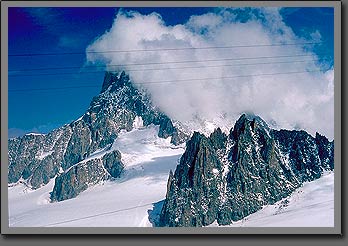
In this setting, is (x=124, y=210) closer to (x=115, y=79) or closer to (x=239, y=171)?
(x=115, y=79)

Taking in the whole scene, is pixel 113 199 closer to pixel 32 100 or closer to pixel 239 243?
pixel 32 100

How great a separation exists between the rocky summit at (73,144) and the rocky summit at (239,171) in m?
0.47

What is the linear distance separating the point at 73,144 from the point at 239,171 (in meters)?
2.65

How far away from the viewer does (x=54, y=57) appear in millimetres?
4816

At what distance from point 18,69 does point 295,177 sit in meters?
4.14

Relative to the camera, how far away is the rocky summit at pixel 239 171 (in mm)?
5160

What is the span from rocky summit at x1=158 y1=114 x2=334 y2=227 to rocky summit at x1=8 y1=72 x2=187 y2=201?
1.55ft

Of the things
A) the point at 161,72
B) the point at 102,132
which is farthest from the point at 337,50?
the point at 102,132

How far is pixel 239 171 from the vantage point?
23.1 ft

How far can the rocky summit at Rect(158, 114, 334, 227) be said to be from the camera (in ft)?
16.9

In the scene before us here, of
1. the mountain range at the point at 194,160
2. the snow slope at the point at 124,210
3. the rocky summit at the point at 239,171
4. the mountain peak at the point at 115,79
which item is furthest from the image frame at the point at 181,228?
the mountain peak at the point at 115,79

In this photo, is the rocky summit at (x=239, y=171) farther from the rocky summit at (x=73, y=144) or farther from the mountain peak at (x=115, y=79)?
the mountain peak at (x=115, y=79)

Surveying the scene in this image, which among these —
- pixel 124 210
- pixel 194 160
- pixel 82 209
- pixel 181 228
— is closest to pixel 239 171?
pixel 194 160

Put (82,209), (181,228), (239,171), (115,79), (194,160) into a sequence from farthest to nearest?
1. (239,171)
2. (194,160)
3. (115,79)
4. (82,209)
5. (181,228)
